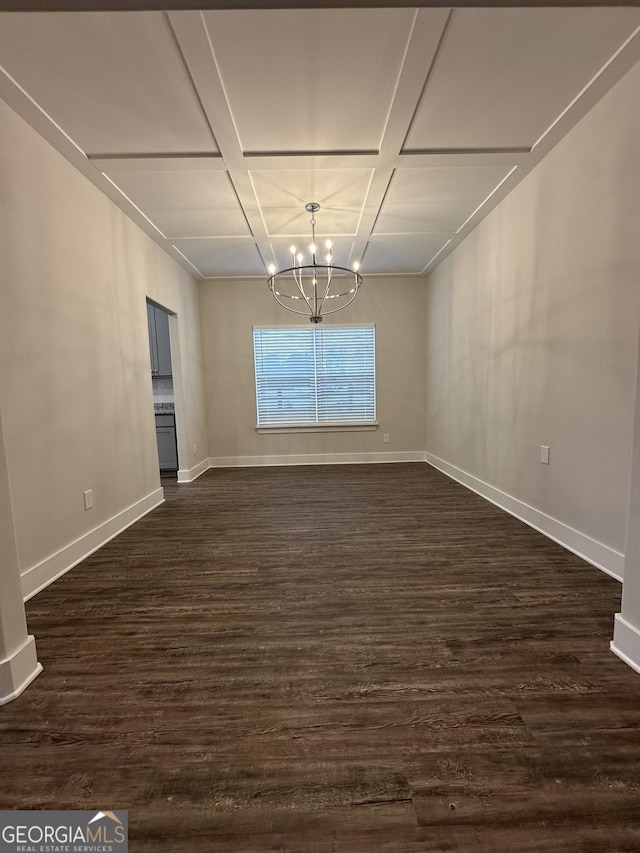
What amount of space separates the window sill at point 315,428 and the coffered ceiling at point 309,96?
3.08 m

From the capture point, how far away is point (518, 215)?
301 centimetres

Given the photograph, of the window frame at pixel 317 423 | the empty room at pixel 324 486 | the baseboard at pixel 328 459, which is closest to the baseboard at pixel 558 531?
the empty room at pixel 324 486

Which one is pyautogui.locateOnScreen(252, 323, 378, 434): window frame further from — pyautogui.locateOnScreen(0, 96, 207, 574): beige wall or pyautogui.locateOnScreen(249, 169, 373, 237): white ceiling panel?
pyautogui.locateOnScreen(0, 96, 207, 574): beige wall

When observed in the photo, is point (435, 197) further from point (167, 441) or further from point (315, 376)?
point (167, 441)

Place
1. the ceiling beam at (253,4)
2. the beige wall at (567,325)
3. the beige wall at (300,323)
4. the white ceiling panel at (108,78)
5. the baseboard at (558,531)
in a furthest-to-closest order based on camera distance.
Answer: the beige wall at (300,323) → the baseboard at (558,531) → the beige wall at (567,325) → the white ceiling panel at (108,78) → the ceiling beam at (253,4)

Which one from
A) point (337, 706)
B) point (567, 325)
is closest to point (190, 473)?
point (337, 706)

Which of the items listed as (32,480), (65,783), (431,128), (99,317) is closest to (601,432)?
(431,128)

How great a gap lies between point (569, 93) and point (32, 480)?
12.5 feet

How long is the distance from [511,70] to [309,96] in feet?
3.55

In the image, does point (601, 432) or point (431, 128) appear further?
point (431, 128)

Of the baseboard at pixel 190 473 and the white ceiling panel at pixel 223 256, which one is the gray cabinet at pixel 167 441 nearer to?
the baseboard at pixel 190 473

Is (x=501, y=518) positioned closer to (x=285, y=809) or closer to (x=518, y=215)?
(x=518, y=215)

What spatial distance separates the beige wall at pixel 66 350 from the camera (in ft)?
6.77

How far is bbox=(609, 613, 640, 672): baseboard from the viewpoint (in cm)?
141
